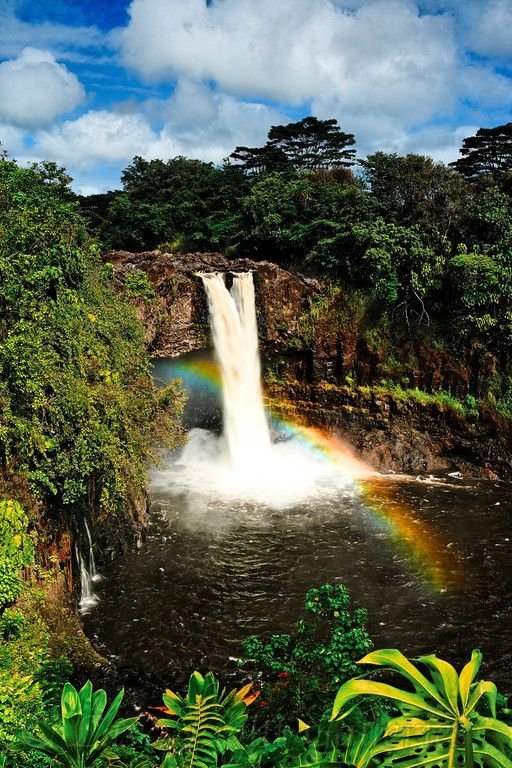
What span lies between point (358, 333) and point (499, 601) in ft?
36.4

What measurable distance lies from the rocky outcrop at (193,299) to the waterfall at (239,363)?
1.35ft

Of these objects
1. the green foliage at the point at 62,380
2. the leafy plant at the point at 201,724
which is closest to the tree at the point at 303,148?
the green foliage at the point at 62,380

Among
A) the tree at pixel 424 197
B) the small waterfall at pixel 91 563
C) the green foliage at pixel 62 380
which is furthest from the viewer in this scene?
the tree at pixel 424 197

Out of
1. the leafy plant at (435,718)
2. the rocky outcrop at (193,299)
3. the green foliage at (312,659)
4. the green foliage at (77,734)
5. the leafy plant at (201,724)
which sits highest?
the rocky outcrop at (193,299)

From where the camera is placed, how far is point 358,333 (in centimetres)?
1964

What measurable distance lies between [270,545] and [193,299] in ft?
32.7

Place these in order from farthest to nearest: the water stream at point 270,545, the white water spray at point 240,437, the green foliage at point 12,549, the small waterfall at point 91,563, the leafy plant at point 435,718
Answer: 1. the white water spray at point 240,437
2. the small waterfall at point 91,563
3. the water stream at point 270,545
4. the green foliage at point 12,549
5. the leafy plant at point 435,718

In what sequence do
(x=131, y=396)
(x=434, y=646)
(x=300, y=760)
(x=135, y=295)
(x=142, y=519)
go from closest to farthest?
1. (x=300, y=760)
2. (x=434, y=646)
3. (x=131, y=396)
4. (x=142, y=519)
5. (x=135, y=295)

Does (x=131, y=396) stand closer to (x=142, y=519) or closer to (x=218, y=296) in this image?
(x=142, y=519)

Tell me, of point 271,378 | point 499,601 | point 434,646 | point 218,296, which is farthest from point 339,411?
point 434,646

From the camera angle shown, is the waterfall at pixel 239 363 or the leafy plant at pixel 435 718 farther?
the waterfall at pixel 239 363

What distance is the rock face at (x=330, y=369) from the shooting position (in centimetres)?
1798

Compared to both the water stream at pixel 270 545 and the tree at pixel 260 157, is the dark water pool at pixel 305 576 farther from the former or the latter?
the tree at pixel 260 157

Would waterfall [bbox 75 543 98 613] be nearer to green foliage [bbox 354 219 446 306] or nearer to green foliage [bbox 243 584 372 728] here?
green foliage [bbox 243 584 372 728]
